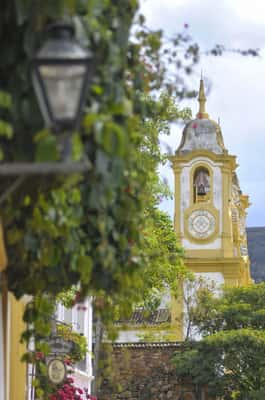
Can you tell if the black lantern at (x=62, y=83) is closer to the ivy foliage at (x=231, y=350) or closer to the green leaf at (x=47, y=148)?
the green leaf at (x=47, y=148)

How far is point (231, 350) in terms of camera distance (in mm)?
33656

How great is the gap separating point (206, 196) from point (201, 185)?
27.7 inches

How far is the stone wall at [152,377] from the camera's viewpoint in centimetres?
3538

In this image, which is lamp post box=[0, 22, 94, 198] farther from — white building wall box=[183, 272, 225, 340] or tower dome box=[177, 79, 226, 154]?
tower dome box=[177, 79, 226, 154]

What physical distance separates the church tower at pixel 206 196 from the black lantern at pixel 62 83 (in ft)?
150

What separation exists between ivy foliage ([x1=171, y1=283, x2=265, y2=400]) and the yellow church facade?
20673mm

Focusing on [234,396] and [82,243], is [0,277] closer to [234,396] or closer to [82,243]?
[82,243]

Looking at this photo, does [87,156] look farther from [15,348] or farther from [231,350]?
[231,350]

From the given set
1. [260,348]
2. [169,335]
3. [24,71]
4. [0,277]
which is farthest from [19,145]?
[169,335]

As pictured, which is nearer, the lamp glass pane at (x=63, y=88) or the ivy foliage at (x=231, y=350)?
the lamp glass pane at (x=63, y=88)

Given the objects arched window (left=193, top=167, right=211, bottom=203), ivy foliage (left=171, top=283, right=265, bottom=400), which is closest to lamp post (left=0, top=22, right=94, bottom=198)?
ivy foliage (left=171, top=283, right=265, bottom=400)

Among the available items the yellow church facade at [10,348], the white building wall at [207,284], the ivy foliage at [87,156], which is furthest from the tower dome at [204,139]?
the ivy foliage at [87,156]

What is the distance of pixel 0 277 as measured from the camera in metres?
8.96

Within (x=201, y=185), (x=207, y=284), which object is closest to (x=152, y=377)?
(x=207, y=284)
